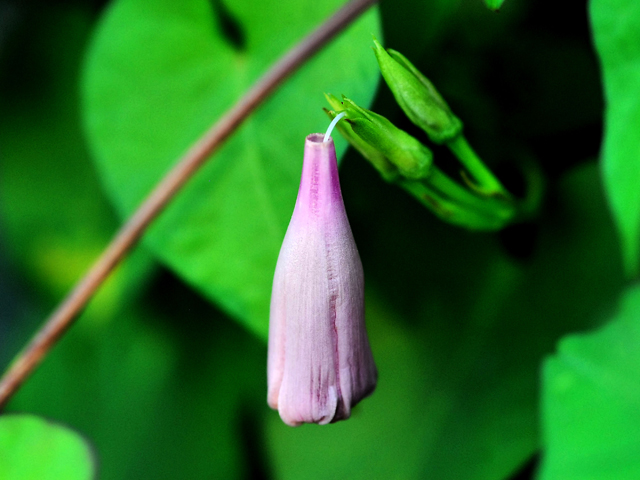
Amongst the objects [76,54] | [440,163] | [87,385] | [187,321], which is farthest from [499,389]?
[76,54]

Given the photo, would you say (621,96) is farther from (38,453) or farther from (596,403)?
(38,453)

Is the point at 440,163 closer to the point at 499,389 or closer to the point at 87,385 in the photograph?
the point at 499,389

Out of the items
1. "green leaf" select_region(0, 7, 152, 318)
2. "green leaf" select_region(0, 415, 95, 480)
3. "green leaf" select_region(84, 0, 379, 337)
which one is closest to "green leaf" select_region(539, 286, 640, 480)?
"green leaf" select_region(84, 0, 379, 337)

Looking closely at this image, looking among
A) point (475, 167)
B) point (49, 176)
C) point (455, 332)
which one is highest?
point (49, 176)

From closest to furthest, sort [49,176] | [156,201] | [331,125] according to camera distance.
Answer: [331,125] → [156,201] → [49,176]

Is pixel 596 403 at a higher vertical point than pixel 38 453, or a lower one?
lower

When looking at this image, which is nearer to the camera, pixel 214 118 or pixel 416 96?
pixel 416 96

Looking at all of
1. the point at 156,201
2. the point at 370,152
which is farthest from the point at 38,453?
the point at 370,152

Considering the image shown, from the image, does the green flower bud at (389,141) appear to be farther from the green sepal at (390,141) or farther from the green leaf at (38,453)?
the green leaf at (38,453)
